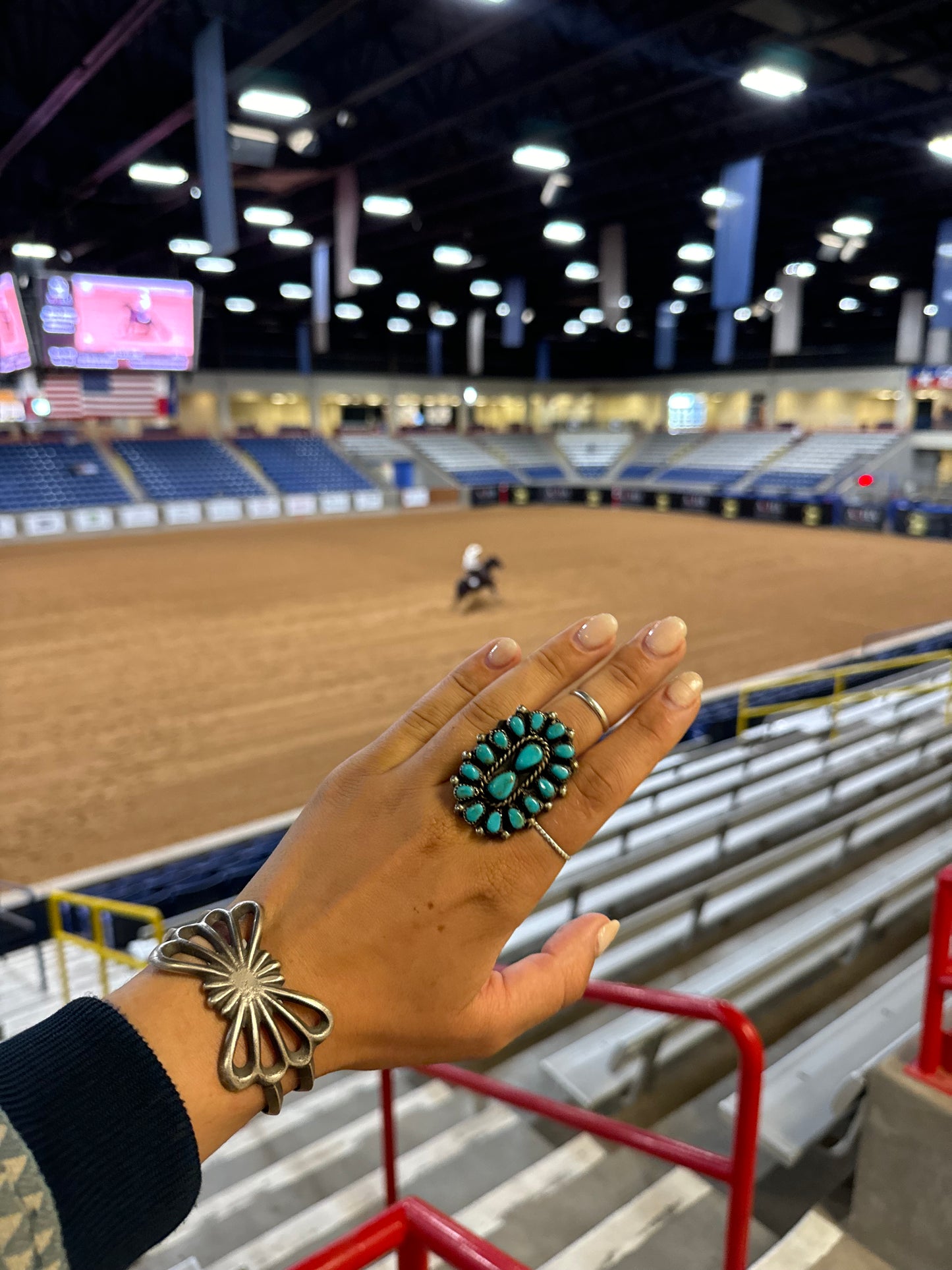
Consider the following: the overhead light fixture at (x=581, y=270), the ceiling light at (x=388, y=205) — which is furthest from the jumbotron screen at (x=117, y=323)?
the overhead light fixture at (x=581, y=270)

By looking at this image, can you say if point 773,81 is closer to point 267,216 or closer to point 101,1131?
point 267,216

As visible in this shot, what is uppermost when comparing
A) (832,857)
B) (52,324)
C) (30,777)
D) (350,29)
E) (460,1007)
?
(350,29)

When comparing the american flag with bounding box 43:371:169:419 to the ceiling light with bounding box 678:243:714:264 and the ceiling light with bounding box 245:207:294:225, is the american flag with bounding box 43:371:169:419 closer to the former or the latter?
the ceiling light with bounding box 245:207:294:225

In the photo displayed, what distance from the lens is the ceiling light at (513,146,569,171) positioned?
14062mm

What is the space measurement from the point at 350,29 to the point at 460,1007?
12.9m

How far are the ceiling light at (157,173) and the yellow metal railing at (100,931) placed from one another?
→ 14242mm

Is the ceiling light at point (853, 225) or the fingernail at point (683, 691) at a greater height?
the ceiling light at point (853, 225)

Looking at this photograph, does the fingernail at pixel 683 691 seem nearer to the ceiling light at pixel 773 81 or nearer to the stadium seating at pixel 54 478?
the ceiling light at pixel 773 81

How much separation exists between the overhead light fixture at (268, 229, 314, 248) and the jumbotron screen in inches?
241

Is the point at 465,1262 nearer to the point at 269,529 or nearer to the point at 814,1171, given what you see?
the point at 814,1171

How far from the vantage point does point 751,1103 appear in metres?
1.95

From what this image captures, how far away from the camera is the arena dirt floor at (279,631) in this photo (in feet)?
27.0

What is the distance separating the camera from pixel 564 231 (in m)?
20.0

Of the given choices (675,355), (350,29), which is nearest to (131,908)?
(350,29)
